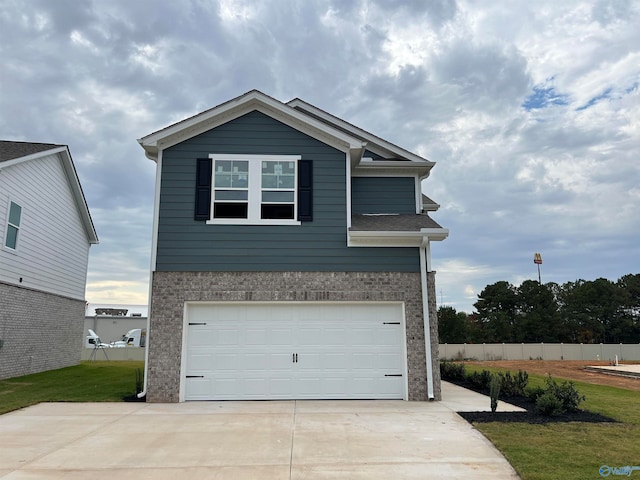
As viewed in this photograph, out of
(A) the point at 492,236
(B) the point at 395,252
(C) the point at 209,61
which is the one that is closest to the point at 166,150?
(C) the point at 209,61

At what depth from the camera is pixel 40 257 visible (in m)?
16.2

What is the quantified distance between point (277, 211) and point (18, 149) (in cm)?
1024

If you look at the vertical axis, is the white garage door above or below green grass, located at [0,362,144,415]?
above

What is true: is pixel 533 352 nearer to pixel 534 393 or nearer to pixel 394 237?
pixel 534 393

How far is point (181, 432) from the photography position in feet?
24.2

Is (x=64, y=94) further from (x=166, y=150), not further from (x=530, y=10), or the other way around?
(x=530, y=10)

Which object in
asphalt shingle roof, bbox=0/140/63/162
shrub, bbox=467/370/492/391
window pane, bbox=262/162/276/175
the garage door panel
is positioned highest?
asphalt shingle roof, bbox=0/140/63/162

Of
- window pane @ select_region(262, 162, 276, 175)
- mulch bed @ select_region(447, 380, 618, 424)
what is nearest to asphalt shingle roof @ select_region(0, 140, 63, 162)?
window pane @ select_region(262, 162, 276, 175)

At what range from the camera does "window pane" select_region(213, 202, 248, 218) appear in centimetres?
1095

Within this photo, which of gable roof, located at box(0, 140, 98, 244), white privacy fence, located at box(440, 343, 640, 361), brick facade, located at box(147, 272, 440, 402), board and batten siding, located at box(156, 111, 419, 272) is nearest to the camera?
brick facade, located at box(147, 272, 440, 402)

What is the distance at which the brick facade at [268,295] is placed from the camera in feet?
33.9

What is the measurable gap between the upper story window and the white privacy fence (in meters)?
29.1

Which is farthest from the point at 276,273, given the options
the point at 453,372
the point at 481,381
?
the point at 453,372

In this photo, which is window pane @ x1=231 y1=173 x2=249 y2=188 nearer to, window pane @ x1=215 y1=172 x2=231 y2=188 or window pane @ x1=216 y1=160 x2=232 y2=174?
window pane @ x1=215 y1=172 x2=231 y2=188
